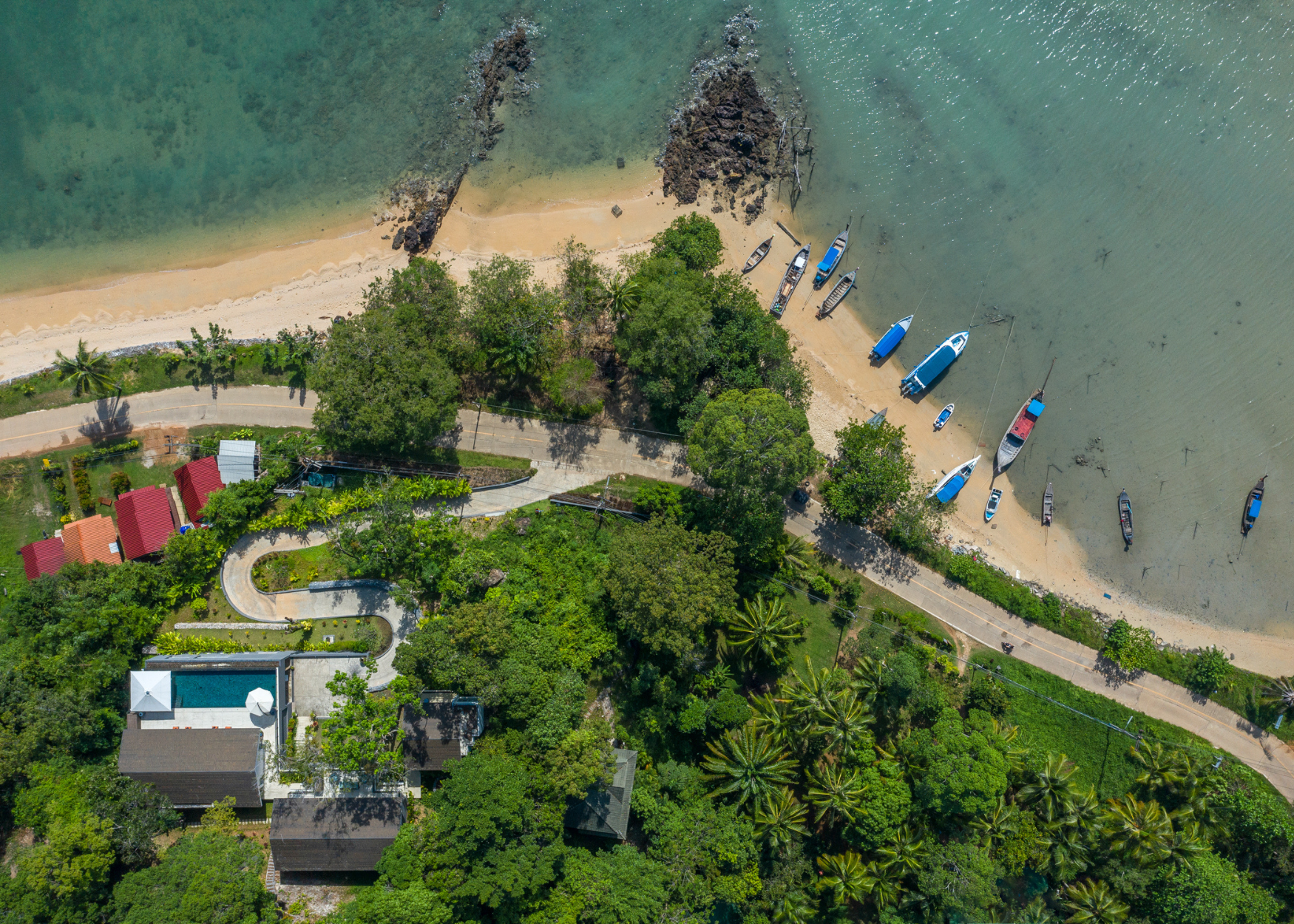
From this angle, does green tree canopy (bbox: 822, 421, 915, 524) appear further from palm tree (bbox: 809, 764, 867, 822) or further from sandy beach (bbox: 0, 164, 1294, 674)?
palm tree (bbox: 809, 764, 867, 822)

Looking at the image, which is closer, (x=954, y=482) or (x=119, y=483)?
(x=119, y=483)

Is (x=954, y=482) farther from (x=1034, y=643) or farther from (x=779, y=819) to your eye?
(x=779, y=819)

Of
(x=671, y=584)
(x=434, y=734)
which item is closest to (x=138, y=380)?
(x=434, y=734)

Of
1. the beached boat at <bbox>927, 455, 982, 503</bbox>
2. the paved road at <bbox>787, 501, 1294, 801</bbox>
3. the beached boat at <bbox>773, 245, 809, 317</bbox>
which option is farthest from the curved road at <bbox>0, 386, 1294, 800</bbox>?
the beached boat at <bbox>773, 245, 809, 317</bbox>

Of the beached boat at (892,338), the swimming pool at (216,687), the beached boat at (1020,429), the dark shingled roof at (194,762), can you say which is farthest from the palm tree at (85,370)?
the beached boat at (1020,429)

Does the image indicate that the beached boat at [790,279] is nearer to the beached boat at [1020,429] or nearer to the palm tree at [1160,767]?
the beached boat at [1020,429]

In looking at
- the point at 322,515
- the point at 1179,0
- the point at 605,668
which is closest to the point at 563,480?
the point at 605,668

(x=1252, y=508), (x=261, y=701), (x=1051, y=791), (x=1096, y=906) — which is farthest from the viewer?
(x=1252, y=508)
